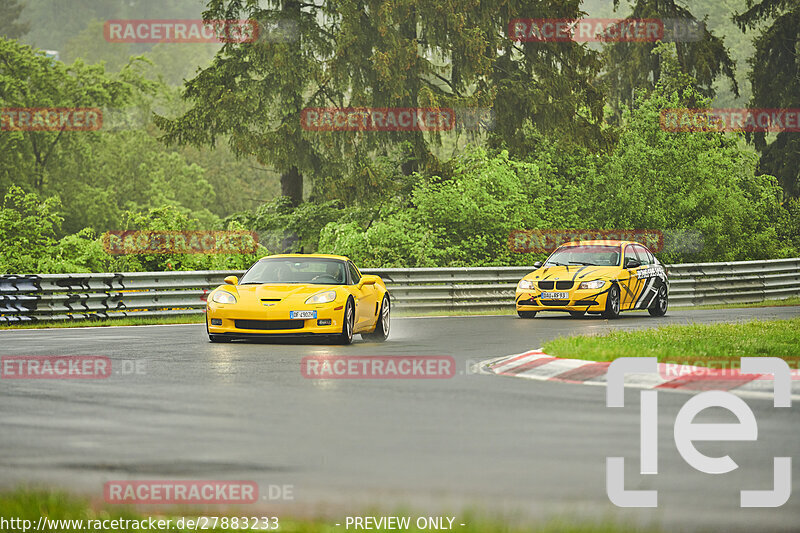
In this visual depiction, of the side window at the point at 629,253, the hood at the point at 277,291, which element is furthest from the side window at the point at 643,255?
the hood at the point at 277,291

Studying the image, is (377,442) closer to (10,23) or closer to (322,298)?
(322,298)

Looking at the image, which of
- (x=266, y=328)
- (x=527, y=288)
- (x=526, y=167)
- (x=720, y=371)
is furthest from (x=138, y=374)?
(x=526, y=167)

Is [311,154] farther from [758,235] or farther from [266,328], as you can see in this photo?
[266,328]

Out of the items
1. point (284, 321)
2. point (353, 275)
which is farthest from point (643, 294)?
point (284, 321)

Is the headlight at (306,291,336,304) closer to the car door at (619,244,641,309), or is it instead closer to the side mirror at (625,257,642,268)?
the car door at (619,244,641,309)

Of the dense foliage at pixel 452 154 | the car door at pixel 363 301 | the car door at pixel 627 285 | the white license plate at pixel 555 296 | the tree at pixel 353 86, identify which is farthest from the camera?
the tree at pixel 353 86

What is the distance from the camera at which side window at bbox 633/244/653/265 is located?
26.5 m

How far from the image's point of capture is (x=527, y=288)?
82.1 feet

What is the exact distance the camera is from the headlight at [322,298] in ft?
56.9

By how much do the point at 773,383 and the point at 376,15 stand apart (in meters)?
30.6

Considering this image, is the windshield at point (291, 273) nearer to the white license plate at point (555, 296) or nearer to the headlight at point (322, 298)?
the headlight at point (322, 298)

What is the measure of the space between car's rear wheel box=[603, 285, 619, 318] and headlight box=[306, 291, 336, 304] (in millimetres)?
8750

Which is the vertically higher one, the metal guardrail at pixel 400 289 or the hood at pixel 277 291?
the hood at pixel 277 291

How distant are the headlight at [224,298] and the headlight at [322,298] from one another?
46.2 inches
